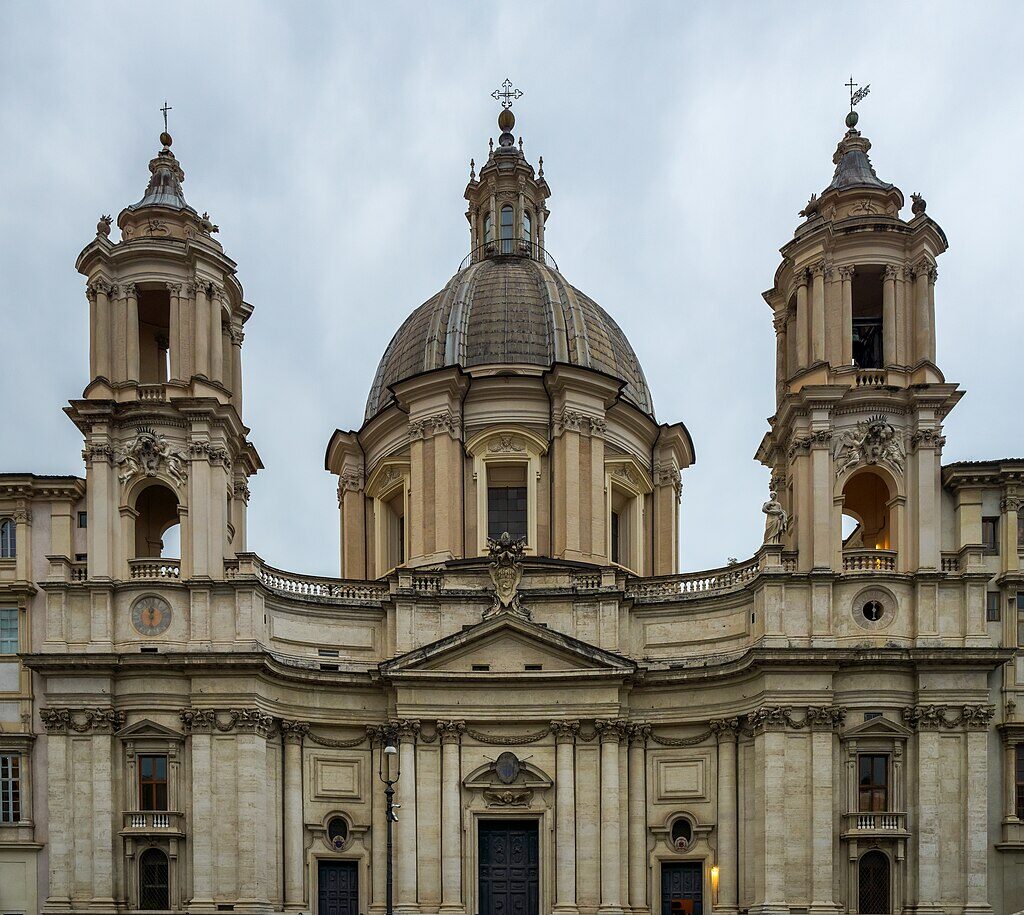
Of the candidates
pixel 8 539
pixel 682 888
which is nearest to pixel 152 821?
pixel 8 539

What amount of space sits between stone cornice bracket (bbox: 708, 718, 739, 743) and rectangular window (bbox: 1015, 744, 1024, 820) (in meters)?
8.97

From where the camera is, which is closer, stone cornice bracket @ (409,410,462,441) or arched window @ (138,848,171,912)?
arched window @ (138,848,171,912)

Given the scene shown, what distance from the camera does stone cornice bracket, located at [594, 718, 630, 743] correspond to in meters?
47.9

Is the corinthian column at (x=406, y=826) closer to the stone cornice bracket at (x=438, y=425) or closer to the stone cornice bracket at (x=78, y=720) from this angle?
the stone cornice bracket at (x=78, y=720)

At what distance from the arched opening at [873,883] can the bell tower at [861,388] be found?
9160 millimetres

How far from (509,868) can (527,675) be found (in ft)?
21.7

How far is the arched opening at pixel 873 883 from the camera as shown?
44.4 m

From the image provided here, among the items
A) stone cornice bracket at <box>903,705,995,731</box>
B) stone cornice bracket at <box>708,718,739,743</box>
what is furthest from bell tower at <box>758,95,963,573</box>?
stone cornice bracket at <box>708,718,739,743</box>

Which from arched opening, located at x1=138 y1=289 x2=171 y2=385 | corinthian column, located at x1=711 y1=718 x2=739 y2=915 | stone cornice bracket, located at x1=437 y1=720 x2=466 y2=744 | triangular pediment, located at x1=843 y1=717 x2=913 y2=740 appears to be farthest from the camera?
arched opening, located at x1=138 y1=289 x2=171 y2=385

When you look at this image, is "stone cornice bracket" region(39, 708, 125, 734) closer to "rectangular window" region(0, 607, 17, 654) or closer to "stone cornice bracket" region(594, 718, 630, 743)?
"rectangular window" region(0, 607, 17, 654)

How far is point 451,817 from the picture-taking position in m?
47.5

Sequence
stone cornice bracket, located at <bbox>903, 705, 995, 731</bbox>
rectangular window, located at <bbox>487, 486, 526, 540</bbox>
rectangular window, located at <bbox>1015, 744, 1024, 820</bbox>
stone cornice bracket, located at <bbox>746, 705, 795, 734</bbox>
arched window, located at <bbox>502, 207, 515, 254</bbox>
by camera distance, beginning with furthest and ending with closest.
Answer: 1. arched window, located at <bbox>502, 207, 515, 254</bbox>
2. rectangular window, located at <bbox>487, 486, 526, 540</bbox>
3. rectangular window, located at <bbox>1015, 744, 1024, 820</bbox>
4. stone cornice bracket, located at <bbox>746, 705, 795, 734</bbox>
5. stone cornice bracket, located at <bbox>903, 705, 995, 731</bbox>

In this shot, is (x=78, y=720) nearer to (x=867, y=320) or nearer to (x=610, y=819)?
(x=610, y=819)

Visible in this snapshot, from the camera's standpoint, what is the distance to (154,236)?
50219 millimetres
